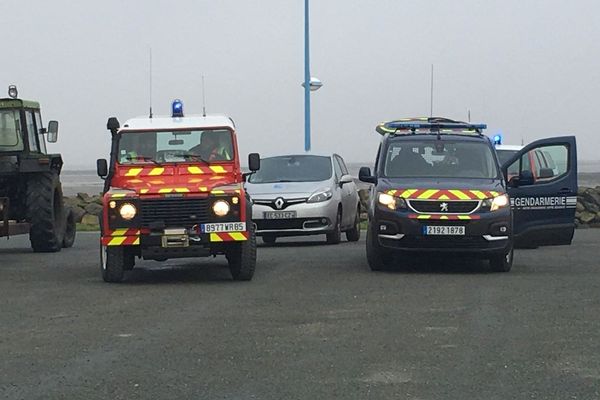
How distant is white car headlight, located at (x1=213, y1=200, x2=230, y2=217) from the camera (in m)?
13.4

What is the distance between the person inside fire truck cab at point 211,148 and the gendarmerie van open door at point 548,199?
386cm

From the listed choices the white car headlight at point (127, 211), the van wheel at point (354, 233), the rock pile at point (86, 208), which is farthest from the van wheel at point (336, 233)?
the rock pile at point (86, 208)

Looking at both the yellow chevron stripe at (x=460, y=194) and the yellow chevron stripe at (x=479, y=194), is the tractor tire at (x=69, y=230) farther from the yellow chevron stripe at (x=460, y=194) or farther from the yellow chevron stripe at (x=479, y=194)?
the yellow chevron stripe at (x=479, y=194)

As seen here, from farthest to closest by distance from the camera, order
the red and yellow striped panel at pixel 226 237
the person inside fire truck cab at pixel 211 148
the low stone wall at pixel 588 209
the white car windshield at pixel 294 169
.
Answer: the low stone wall at pixel 588 209 → the white car windshield at pixel 294 169 → the person inside fire truck cab at pixel 211 148 → the red and yellow striped panel at pixel 226 237

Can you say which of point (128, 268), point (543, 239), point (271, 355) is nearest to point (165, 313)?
point (271, 355)

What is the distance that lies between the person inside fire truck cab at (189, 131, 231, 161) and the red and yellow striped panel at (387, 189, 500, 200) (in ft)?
7.09

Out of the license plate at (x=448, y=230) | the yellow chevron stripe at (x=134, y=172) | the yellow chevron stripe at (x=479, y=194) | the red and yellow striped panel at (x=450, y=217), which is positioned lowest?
the license plate at (x=448, y=230)

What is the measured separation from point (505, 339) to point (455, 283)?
4.19m

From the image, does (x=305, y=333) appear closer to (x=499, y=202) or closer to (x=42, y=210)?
(x=499, y=202)

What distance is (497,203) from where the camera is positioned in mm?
14383

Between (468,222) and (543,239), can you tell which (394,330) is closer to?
(468,222)

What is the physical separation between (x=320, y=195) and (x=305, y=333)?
9.99m

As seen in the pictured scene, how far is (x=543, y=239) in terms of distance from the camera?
15898 millimetres

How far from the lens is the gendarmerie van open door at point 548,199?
51.5 ft
